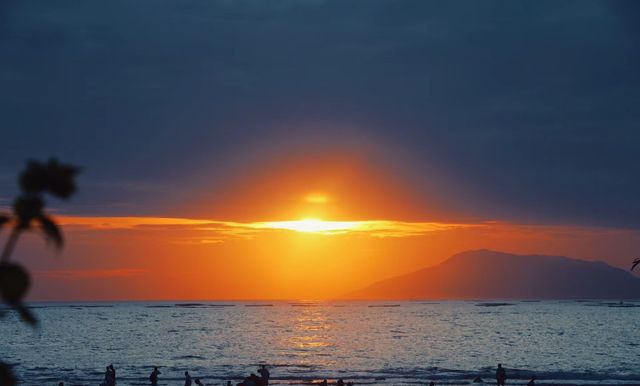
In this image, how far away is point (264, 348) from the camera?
331 feet

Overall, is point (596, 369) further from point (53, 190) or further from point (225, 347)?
point (53, 190)

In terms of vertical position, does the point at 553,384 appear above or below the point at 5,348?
below

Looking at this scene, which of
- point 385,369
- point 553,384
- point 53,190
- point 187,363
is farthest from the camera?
point 187,363

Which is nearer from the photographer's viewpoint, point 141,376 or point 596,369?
point 141,376

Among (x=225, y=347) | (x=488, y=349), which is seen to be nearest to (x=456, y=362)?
(x=488, y=349)

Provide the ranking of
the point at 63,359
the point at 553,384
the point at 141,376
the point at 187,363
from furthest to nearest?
the point at 63,359
the point at 187,363
the point at 141,376
the point at 553,384

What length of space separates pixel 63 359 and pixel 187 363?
1686cm

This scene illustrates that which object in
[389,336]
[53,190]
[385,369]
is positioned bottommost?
[53,190]

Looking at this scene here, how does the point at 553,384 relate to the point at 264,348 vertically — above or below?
below

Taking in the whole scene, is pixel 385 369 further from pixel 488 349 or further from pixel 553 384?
pixel 488 349

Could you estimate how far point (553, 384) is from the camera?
59844mm

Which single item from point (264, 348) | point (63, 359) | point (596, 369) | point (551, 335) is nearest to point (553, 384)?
point (596, 369)

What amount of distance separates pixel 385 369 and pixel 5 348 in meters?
61.3

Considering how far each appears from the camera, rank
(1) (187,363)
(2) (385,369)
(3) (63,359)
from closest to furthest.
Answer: (2) (385,369) < (1) (187,363) < (3) (63,359)
